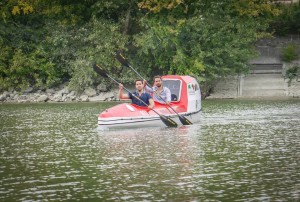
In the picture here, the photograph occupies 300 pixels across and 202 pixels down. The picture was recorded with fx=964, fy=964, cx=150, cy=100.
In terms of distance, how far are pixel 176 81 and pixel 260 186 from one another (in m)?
16.0

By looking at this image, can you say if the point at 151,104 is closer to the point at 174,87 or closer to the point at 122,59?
the point at 174,87

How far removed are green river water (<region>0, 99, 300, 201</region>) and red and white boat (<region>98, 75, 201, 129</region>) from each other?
33 cm

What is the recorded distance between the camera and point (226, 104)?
141ft

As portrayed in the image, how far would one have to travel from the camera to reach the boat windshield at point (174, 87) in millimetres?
32719

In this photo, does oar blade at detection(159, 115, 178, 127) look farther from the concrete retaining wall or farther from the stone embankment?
the concrete retaining wall

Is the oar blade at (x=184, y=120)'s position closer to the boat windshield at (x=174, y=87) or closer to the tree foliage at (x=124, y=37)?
the boat windshield at (x=174, y=87)

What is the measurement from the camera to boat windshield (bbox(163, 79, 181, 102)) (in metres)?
32.7

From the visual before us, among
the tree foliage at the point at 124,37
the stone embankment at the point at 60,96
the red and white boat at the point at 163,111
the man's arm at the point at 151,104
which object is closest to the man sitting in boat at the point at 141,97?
the man's arm at the point at 151,104

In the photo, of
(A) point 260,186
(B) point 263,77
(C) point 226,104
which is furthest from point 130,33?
(A) point 260,186

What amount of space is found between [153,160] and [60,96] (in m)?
28.7

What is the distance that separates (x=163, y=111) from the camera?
31.2 m

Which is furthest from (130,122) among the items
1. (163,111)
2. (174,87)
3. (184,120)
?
(174,87)

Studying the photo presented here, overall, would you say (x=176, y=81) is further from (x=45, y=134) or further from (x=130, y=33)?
(x=130, y=33)

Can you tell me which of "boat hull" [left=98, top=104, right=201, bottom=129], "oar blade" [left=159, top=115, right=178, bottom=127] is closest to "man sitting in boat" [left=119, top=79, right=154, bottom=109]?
"boat hull" [left=98, top=104, right=201, bottom=129]
